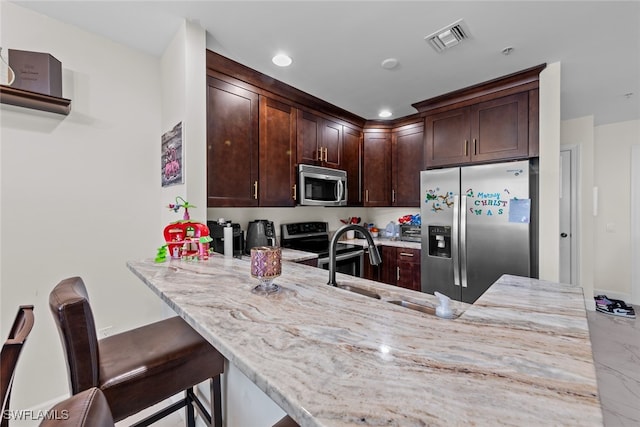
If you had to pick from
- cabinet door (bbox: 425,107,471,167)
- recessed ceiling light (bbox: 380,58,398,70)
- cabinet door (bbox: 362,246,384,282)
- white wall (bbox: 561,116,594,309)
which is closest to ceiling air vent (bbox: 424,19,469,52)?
recessed ceiling light (bbox: 380,58,398,70)

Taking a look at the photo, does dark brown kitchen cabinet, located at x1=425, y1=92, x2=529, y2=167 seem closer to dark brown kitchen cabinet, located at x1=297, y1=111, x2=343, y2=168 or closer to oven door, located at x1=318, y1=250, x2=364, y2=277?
dark brown kitchen cabinet, located at x1=297, y1=111, x2=343, y2=168

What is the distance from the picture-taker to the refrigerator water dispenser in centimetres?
271

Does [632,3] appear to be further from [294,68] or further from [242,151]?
[242,151]

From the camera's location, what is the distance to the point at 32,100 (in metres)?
1.58

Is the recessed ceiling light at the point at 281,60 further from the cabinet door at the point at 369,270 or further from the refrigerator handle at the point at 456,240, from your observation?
the cabinet door at the point at 369,270

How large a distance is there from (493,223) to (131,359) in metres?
2.72

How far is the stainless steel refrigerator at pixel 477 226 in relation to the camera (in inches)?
91.4

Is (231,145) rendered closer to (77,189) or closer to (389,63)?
(77,189)

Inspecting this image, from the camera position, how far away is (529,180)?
91.0 inches

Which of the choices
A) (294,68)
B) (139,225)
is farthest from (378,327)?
(294,68)

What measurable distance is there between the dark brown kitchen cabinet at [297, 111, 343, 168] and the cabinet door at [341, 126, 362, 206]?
12 cm

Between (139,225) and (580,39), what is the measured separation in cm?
352

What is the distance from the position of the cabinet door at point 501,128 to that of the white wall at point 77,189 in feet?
9.51

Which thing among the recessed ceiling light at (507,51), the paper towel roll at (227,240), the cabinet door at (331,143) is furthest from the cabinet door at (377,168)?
the paper towel roll at (227,240)
